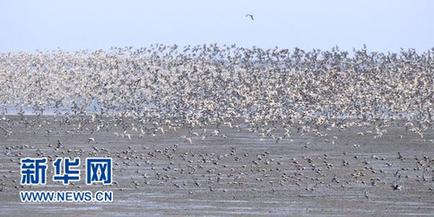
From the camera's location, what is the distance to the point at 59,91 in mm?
86250

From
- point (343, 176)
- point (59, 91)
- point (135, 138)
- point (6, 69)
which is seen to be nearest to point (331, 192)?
point (343, 176)

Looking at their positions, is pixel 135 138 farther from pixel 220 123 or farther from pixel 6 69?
pixel 6 69

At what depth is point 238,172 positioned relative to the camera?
1614 inches

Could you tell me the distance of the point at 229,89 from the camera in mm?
77375

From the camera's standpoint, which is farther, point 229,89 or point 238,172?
point 229,89

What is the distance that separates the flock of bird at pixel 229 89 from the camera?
207ft

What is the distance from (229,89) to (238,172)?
3652cm

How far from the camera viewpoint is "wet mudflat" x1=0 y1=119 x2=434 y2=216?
1315 inches

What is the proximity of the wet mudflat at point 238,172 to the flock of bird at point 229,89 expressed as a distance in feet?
9.52

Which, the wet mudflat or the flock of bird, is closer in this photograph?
the wet mudflat

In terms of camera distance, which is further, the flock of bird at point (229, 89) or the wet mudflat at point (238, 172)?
the flock of bird at point (229, 89)

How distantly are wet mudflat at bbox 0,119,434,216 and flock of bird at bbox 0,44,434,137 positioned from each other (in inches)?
114

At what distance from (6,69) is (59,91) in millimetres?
16121

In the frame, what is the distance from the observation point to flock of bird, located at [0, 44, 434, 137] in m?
63.1
